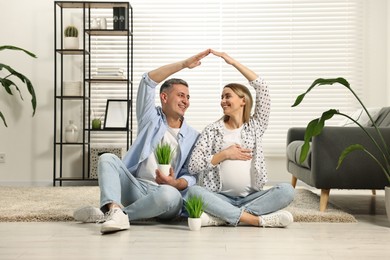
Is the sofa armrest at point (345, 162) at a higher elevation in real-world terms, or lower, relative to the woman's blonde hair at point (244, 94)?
lower

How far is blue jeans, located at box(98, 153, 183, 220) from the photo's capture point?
124 inches

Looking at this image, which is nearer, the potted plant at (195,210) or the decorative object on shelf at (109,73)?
the potted plant at (195,210)

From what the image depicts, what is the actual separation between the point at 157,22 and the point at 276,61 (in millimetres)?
1261

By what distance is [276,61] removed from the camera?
659cm

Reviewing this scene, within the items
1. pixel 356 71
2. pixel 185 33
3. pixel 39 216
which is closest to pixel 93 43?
pixel 185 33

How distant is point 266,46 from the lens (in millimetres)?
6582

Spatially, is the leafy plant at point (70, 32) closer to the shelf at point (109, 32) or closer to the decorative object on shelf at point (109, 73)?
the shelf at point (109, 32)

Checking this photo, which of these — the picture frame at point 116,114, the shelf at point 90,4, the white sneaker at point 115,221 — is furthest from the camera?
the picture frame at point 116,114

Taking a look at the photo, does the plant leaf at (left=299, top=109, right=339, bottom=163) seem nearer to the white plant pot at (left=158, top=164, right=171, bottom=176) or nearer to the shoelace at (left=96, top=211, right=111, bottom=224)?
the white plant pot at (left=158, top=164, right=171, bottom=176)

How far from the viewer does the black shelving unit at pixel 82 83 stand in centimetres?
624

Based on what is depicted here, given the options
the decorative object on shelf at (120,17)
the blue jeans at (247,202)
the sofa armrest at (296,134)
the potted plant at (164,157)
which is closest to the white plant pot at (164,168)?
the potted plant at (164,157)

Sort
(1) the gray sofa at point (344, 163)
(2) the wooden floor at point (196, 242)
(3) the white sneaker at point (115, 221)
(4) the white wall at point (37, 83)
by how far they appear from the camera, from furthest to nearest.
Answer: (4) the white wall at point (37, 83)
(1) the gray sofa at point (344, 163)
(3) the white sneaker at point (115, 221)
(2) the wooden floor at point (196, 242)

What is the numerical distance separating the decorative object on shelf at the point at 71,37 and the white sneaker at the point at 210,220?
345 cm

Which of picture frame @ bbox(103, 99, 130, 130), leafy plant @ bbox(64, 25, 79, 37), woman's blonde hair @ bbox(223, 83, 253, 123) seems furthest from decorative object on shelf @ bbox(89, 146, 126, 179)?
woman's blonde hair @ bbox(223, 83, 253, 123)
